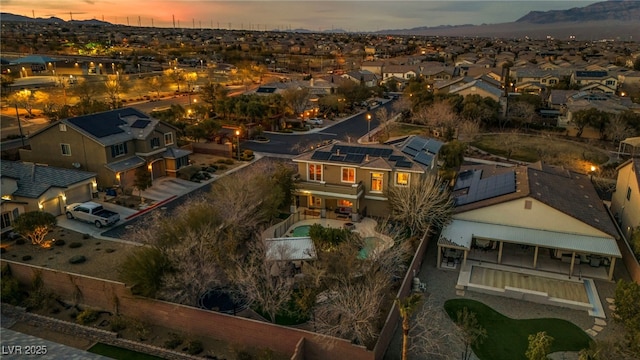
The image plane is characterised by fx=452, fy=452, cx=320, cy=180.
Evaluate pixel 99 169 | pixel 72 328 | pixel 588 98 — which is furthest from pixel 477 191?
pixel 588 98

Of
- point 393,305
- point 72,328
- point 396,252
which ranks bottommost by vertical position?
point 72,328

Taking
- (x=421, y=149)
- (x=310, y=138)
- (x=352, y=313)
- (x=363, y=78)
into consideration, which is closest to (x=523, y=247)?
(x=421, y=149)

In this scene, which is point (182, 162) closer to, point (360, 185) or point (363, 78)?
point (360, 185)

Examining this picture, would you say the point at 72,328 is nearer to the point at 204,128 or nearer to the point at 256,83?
the point at 204,128

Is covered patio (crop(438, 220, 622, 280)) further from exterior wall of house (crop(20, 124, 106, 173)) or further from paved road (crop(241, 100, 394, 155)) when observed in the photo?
exterior wall of house (crop(20, 124, 106, 173))

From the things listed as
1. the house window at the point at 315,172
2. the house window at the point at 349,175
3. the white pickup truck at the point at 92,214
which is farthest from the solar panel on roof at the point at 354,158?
the white pickup truck at the point at 92,214
